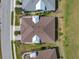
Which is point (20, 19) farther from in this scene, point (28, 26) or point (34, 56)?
point (34, 56)

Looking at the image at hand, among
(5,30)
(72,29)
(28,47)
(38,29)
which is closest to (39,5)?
(38,29)

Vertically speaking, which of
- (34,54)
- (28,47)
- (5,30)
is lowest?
(34,54)

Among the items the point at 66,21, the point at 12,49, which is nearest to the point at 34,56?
the point at 12,49

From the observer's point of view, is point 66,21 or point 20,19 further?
point 20,19

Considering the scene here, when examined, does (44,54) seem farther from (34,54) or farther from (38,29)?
(38,29)

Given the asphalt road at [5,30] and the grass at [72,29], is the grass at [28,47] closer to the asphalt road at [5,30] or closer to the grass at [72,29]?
the asphalt road at [5,30]

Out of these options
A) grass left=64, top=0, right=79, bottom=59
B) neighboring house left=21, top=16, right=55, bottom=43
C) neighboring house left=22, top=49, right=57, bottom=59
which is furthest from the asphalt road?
grass left=64, top=0, right=79, bottom=59
